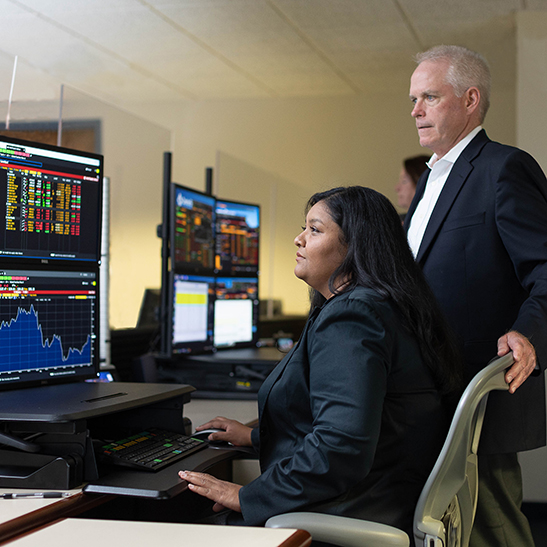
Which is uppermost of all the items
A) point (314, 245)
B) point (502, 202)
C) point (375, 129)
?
point (375, 129)

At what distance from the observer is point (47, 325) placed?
1581 millimetres

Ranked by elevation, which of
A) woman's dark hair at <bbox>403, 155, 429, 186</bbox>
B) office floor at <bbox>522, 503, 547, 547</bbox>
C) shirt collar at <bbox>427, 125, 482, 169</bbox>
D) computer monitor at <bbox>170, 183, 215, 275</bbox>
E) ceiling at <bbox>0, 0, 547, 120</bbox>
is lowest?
office floor at <bbox>522, 503, 547, 547</bbox>

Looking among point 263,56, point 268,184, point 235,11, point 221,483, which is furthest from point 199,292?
point 268,184

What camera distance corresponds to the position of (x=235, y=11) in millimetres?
4398

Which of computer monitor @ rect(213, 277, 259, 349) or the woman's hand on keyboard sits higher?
computer monitor @ rect(213, 277, 259, 349)

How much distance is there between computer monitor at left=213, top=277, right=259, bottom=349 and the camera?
10.4ft

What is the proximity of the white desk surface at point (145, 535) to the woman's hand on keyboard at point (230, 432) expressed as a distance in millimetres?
586

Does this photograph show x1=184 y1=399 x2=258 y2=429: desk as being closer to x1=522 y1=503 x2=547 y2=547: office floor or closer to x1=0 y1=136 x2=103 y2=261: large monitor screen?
x1=0 y1=136 x2=103 y2=261: large monitor screen

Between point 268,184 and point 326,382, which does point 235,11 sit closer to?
point 268,184

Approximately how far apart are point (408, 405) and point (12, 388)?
35.5 inches

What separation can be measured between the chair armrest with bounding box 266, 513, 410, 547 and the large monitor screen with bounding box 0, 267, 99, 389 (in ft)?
2.37

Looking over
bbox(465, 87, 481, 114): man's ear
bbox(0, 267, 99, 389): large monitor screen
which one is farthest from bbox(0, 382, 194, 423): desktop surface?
bbox(465, 87, 481, 114): man's ear

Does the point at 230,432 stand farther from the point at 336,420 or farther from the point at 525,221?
the point at 525,221

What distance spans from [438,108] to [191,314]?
1.45 m
